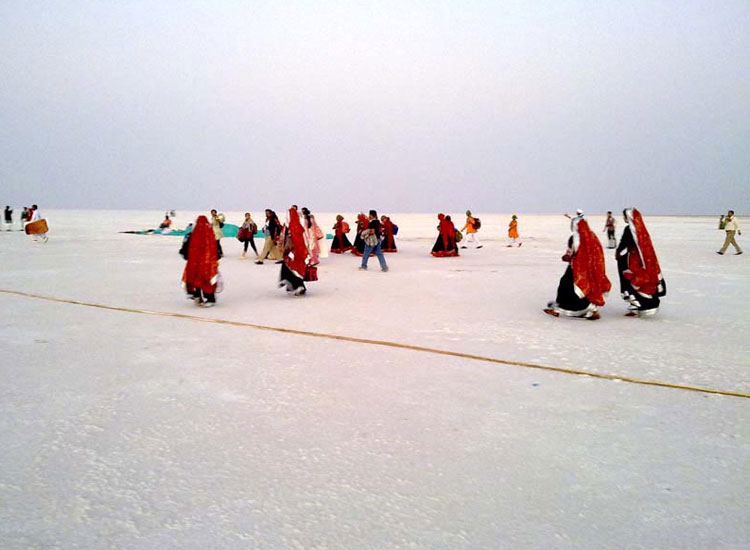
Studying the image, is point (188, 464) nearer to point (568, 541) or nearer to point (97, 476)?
point (97, 476)

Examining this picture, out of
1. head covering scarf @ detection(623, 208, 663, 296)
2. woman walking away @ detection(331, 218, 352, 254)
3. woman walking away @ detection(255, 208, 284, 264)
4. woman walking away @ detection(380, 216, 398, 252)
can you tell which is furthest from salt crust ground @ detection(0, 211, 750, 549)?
woman walking away @ detection(331, 218, 352, 254)

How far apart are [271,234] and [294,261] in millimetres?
6943

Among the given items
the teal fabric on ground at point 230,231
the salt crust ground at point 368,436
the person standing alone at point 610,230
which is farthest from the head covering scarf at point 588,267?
the teal fabric on ground at point 230,231

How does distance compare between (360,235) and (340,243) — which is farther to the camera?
(340,243)

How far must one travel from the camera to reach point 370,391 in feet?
15.8

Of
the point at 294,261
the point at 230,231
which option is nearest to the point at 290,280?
the point at 294,261

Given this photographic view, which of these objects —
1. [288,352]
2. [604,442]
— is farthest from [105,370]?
[604,442]

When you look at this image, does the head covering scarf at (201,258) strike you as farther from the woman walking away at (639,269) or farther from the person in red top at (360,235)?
the person in red top at (360,235)

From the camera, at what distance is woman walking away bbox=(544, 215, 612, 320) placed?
8.26 meters

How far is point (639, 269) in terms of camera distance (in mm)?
8445

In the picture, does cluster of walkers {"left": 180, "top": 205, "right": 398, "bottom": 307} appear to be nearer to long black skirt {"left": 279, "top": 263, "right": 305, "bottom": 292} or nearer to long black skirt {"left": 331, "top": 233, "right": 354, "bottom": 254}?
long black skirt {"left": 279, "top": 263, "right": 305, "bottom": 292}

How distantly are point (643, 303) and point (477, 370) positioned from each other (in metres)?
4.07

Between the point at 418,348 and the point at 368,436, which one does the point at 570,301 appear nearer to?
the point at 418,348

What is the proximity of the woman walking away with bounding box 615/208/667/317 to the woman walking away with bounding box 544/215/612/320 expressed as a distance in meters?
0.36
